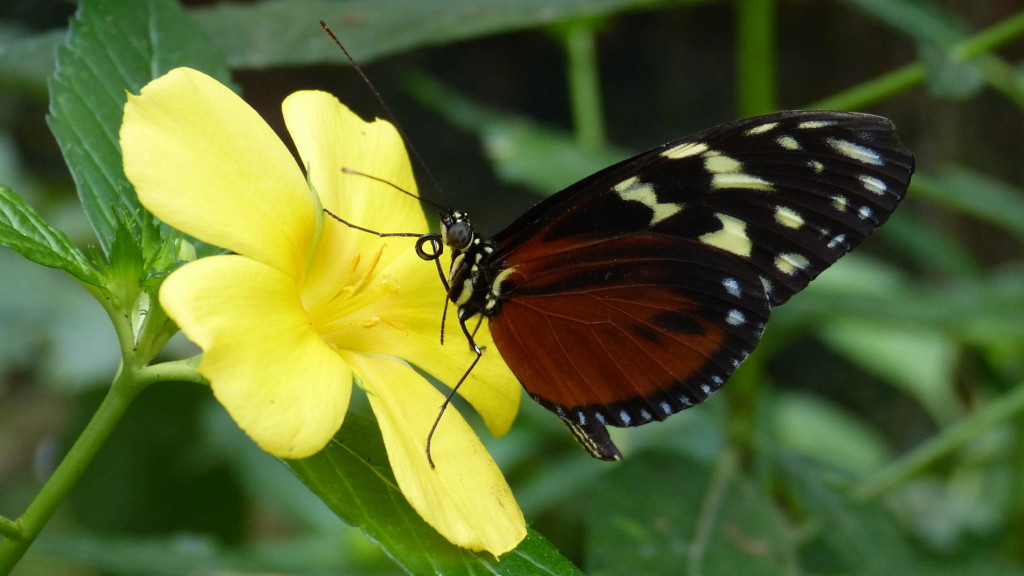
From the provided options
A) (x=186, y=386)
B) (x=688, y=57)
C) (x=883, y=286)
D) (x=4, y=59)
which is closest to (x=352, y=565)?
(x=186, y=386)

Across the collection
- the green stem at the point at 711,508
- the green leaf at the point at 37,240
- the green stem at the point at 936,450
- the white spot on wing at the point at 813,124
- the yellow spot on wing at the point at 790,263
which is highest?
the white spot on wing at the point at 813,124

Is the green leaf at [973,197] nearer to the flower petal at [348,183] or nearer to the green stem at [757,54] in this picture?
the green stem at [757,54]

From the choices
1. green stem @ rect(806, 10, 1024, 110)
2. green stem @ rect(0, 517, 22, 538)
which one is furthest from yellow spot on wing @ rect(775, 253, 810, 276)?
green stem @ rect(0, 517, 22, 538)

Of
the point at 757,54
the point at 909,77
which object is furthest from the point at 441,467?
the point at 909,77

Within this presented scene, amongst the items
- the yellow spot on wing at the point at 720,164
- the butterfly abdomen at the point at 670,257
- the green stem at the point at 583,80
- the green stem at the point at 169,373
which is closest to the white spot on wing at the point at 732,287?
the butterfly abdomen at the point at 670,257

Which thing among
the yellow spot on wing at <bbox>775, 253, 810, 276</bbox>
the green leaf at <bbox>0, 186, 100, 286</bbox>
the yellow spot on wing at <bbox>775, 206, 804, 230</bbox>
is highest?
the green leaf at <bbox>0, 186, 100, 286</bbox>

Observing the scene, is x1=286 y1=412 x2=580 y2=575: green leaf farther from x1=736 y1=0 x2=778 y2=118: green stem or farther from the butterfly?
x1=736 y1=0 x2=778 y2=118: green stem
